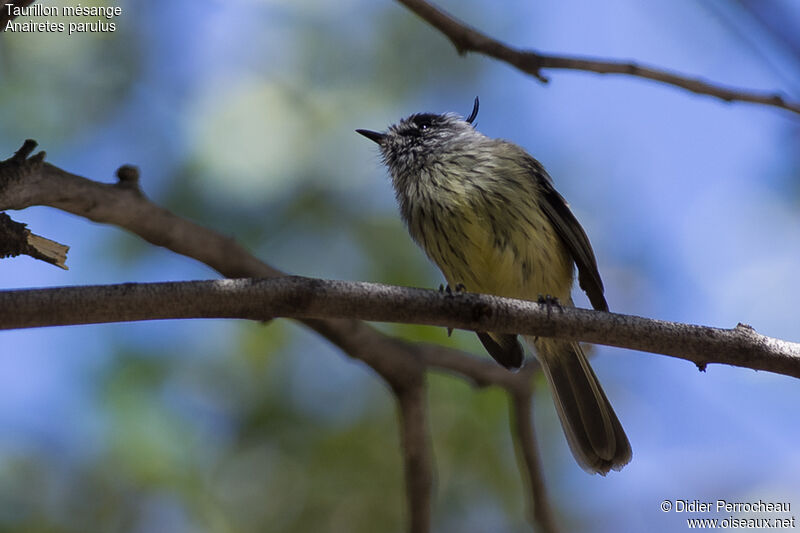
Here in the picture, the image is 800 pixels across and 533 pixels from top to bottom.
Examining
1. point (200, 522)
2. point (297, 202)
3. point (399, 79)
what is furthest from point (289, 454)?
point (399, 79)

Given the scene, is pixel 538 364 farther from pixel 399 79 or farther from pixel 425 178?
pixel 399 79

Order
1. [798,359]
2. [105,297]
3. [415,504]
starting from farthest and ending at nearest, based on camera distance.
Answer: [415,504], [798,359], [105,297]

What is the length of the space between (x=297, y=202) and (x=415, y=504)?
2.12 m

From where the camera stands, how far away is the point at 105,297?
2430mm

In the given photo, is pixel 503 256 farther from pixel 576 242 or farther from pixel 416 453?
pixel 416 453

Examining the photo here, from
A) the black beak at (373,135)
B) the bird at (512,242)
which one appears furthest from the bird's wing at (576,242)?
the black beak at (373,135)

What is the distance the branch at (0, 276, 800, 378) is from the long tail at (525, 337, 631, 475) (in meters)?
1.77

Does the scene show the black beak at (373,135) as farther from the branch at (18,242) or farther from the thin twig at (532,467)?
the branch at (18,242)

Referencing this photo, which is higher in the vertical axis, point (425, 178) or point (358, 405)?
point (425, 178)

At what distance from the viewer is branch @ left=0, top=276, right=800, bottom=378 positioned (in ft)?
7.88

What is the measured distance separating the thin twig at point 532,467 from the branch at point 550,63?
1920 mm

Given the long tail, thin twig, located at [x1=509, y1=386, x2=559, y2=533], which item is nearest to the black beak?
the long tail

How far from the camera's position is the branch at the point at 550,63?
11.5 ft

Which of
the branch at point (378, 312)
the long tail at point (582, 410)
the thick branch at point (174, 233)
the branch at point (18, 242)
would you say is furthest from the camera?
the long tail at point (582, 410)
